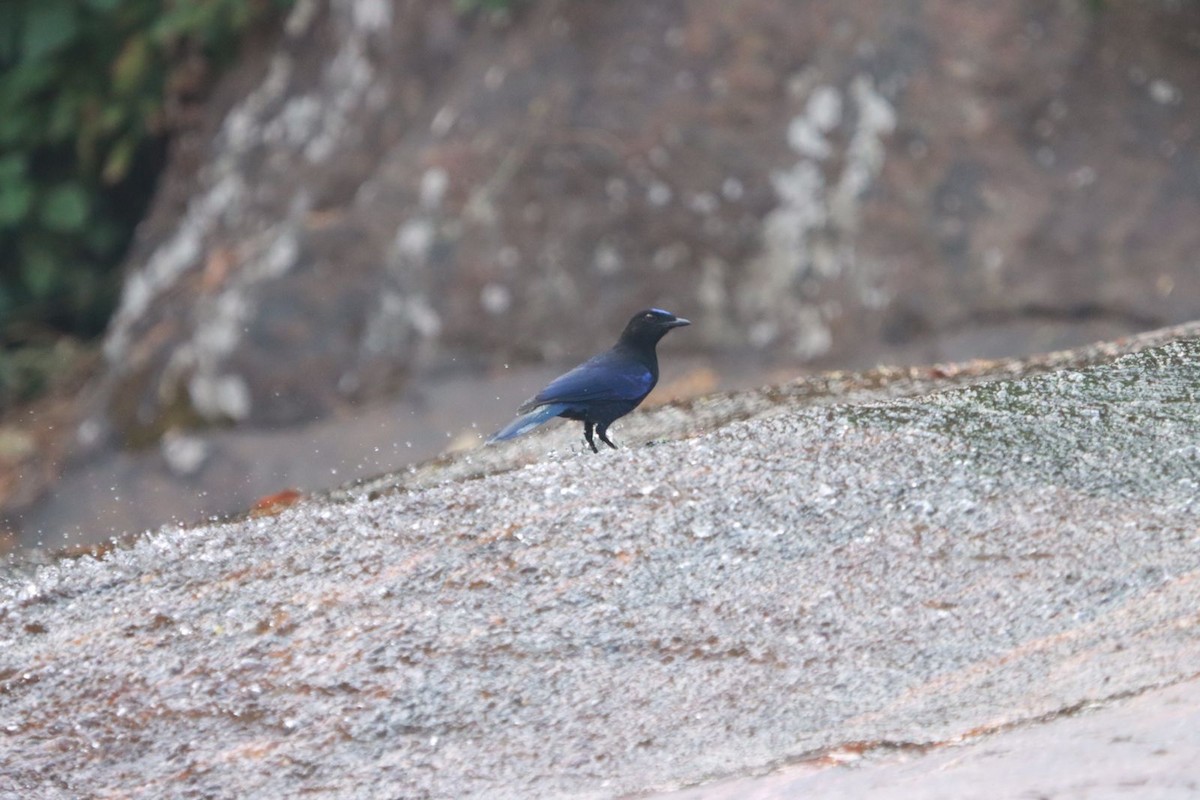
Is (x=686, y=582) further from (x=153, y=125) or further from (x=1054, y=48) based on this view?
(x=153, y=125)

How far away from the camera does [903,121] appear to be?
19.3 feet

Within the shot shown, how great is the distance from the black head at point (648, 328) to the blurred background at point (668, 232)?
1.48 metres

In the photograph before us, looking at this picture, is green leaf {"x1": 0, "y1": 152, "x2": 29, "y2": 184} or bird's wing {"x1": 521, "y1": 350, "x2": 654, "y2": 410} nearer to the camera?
bird's wing {"x1": 521, "y1": 350, "x2": 654, "y2": 410}

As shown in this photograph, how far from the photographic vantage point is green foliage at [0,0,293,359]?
23.3 feet

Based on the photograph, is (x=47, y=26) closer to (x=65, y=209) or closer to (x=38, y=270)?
(x=65, y=209)

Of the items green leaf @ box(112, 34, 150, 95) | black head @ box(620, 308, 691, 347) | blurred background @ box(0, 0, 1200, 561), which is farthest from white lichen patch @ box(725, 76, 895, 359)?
green leaf @ box(112, 34, 150, 95)

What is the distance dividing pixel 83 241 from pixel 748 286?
3514 mm

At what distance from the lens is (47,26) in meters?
6.92

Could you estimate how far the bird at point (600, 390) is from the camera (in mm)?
3803

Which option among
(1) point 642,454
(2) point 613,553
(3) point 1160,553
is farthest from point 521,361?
(3) point 1160,553

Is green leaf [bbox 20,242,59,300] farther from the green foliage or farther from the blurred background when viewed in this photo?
the blurred background

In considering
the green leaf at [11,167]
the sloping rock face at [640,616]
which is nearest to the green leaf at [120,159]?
the green leaf at [11,167]

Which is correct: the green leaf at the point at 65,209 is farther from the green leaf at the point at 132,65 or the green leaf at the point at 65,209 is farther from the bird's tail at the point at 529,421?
the bird's tail at the point at 529,421

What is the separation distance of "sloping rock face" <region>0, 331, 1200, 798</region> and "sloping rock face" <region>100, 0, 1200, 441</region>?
195 cm
